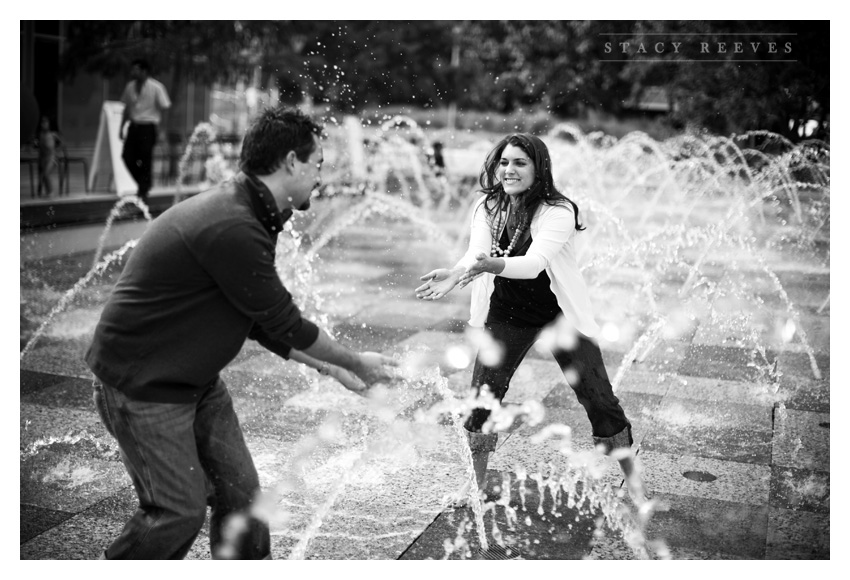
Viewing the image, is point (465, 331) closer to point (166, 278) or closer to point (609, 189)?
point (166, 278)

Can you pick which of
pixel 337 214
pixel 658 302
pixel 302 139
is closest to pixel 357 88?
pixel 337 214

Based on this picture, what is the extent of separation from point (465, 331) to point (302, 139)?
3930 mm

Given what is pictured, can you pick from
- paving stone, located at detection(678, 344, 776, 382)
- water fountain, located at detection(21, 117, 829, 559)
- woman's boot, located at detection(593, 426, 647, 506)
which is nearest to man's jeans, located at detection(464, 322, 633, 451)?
Answer: woman's boot, located at detection(593, 426, 647, 506)

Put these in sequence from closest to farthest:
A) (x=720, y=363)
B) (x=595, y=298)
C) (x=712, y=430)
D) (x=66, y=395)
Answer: (x=712, y=430) → (x=66, y=395) → (x=720, y=363) → (x=595, y=298)

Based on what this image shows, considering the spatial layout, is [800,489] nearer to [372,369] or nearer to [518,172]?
[518,172]

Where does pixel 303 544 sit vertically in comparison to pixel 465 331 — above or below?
below

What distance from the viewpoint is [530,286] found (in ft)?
11.8

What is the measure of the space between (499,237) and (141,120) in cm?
909

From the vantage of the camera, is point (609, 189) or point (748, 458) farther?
point (609, 189)

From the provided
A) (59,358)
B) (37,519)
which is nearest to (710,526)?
(37,519)

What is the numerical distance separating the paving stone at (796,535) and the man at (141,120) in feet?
31.8

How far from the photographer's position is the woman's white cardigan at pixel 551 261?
133 inches
